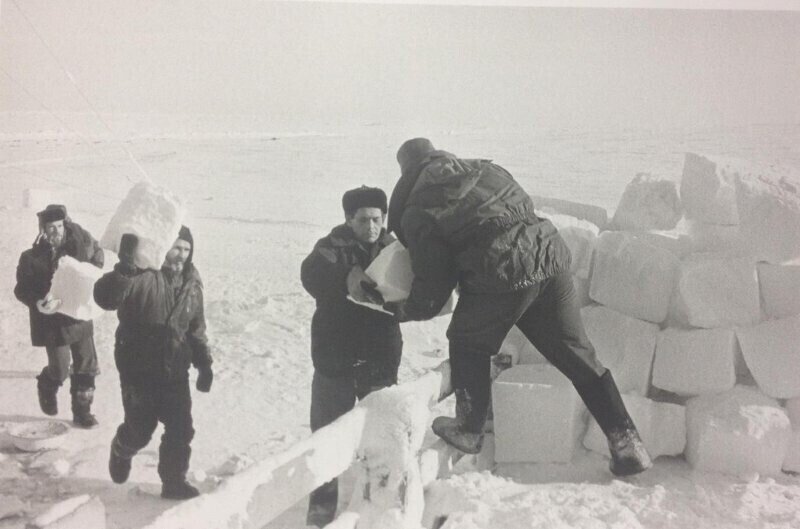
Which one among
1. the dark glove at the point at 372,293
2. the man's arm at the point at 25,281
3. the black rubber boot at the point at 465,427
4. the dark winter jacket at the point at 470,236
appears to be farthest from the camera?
the man's arm at the point at 25,281

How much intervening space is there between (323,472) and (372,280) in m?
0.81

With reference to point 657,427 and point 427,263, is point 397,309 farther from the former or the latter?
point 657,427

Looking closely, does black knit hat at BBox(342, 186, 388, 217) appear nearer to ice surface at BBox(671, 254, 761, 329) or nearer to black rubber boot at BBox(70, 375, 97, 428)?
ice surface at BBox(671, 254, 761, 329)

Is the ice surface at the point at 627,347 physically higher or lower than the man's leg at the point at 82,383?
higher

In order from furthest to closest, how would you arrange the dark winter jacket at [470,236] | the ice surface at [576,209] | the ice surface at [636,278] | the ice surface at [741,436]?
the ice surface at [576,209] → the ice surface at [636,278] → the ice surface at [741,436] → the dark winter jacket at [470,236]

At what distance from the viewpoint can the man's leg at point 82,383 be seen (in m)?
4.04

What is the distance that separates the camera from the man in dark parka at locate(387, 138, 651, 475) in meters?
2.16

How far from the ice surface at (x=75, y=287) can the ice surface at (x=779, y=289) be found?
126 inches

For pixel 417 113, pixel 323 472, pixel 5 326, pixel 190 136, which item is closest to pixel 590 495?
pixel 323 472

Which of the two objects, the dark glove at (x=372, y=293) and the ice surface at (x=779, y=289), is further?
the ice surface at (x=779, y=289)

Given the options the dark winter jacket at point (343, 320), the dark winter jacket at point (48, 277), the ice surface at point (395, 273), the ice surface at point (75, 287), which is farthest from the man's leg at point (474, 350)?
the dark winter jacket at point (48, 277)

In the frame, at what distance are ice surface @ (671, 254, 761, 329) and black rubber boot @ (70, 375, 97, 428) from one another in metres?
3.41

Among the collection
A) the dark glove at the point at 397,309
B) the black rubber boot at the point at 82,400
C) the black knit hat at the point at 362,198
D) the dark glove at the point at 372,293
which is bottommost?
the black rubber boot at the point at 82,400

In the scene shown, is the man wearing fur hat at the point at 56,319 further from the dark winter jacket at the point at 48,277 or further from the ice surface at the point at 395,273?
the ice surface at the point at 395,273
